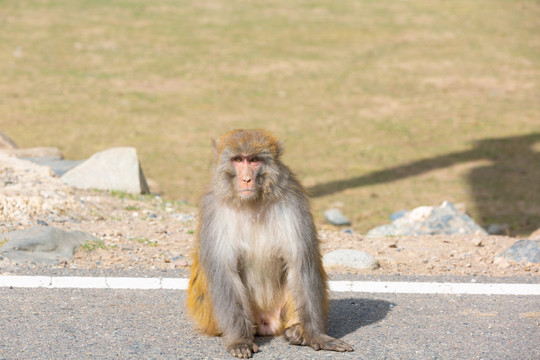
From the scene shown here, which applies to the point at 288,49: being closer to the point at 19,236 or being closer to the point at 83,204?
the point at 83,204

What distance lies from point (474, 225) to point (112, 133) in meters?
7.28

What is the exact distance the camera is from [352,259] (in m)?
5.85

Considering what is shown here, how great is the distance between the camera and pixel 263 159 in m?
4.07

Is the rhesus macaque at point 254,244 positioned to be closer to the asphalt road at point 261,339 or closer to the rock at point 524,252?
the asphalt road at point 261,339

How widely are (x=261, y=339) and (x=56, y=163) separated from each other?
5.46m

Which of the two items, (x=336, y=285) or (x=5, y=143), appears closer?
(x=336, y=285)

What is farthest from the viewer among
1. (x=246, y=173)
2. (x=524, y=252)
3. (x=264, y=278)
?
(x=524, y=252)

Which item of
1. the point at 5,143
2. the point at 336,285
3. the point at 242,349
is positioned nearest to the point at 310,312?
the point at 242,349

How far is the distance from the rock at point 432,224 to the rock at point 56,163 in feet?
11.5

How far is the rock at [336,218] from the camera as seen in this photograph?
29.9 feet

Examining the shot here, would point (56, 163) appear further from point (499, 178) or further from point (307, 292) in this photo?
point (499, 178)

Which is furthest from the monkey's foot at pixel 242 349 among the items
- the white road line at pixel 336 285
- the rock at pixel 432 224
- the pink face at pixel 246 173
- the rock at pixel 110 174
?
the rock at pixel 110 174

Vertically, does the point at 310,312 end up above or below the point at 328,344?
above

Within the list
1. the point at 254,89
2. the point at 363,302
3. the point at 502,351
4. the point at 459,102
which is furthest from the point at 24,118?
the point at 502,351
